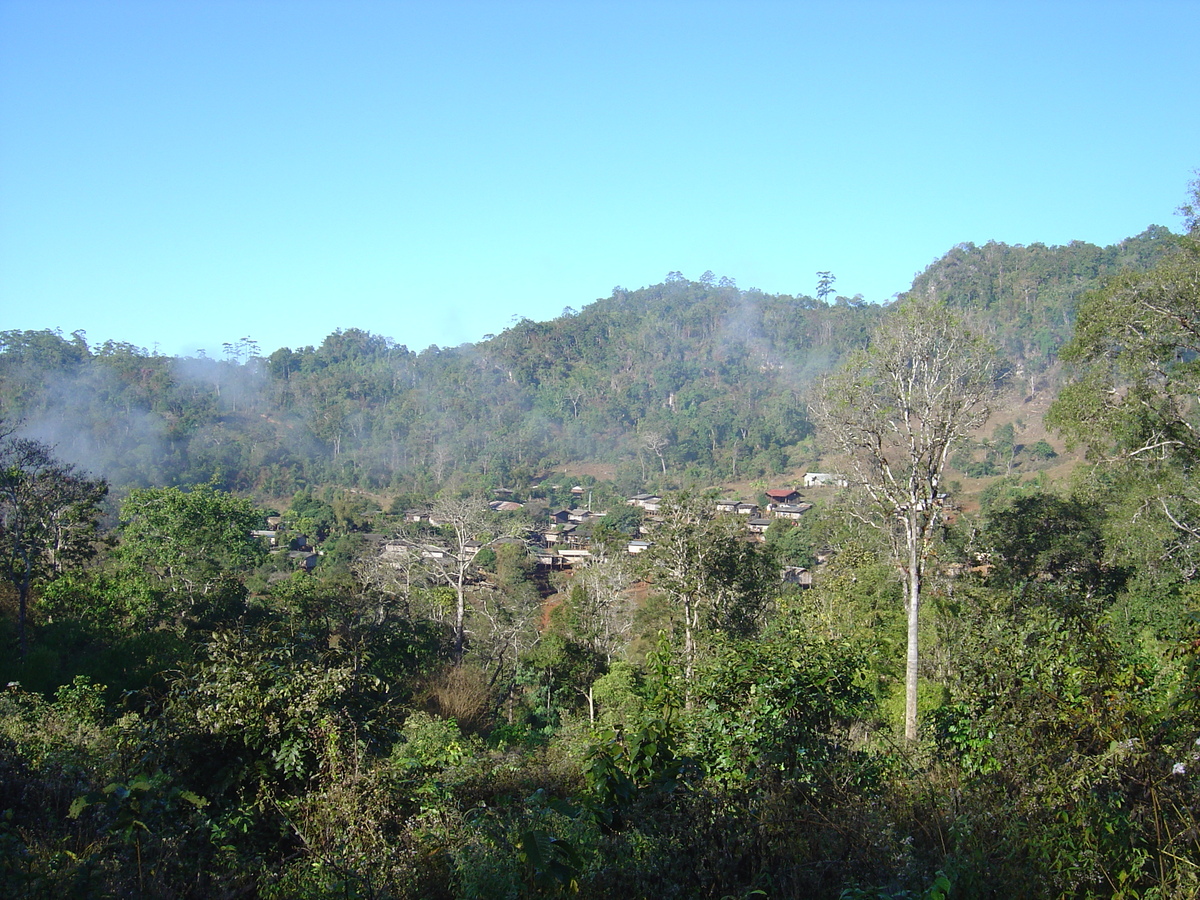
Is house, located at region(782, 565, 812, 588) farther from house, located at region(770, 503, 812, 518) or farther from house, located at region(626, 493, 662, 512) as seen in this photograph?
house, located at region(626, 493, 662, 512)

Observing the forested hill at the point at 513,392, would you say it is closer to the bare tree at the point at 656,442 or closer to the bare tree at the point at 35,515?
the bare tree at the point at 656,442

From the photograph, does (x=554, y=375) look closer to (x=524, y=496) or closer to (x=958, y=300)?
(x=524, y=496)

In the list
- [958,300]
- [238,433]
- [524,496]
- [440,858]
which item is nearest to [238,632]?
[440,858]

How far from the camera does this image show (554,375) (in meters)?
66.0

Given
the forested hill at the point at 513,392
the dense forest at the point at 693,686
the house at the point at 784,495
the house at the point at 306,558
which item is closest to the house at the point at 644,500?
the forested hill at the point at 513,392

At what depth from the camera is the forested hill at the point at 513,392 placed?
46625 mm

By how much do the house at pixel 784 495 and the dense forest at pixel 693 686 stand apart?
12100mm

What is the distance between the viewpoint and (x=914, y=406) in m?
7.55

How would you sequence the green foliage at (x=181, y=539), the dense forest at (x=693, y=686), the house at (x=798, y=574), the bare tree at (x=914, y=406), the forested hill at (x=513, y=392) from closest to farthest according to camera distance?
the dense forest at (x=693, y=686) → the bare tree at (x=914, y=406) → the green foliage at (x=181, y=539) → the house at (x=798, y=574) → the forested hill at (x=513, y=392)

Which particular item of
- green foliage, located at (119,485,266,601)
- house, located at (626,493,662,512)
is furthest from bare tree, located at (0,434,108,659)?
house, located at (626,493,662,512)

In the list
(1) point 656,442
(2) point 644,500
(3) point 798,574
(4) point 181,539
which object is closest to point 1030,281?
(1) point 656,442

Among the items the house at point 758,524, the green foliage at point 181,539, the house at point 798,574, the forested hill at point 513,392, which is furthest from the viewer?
the forested hill at point 513,392

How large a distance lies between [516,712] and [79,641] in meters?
6.31

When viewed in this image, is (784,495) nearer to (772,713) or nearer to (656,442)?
(656,442)
